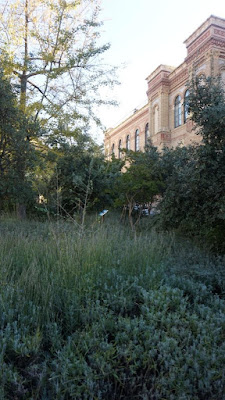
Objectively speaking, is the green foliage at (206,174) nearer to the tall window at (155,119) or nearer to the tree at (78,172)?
the tree at (78,172)

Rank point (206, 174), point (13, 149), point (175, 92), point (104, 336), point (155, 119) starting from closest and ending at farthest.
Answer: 1. point (104, 336)
2. point (206, 174)
3. point (13, 149)
4. point (175, 92)
5. point (155, 119)

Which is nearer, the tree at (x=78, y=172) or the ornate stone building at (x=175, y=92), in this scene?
the tree at (x=78, y=172)

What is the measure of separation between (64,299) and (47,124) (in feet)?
31.0

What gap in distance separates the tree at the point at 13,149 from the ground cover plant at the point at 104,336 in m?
4.85

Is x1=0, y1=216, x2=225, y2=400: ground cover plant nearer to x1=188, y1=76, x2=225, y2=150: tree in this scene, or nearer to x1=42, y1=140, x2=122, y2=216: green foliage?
x1=188, y1=76, x2=225, y2=150: tree

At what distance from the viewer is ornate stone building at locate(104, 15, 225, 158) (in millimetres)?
18578

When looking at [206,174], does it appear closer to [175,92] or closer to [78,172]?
[78,172]

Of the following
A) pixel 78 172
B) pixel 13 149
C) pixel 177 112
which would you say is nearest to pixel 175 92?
pixel 177 112

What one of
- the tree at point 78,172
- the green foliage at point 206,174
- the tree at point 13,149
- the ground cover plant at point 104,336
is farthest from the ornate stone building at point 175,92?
the ground cover plant at point 104,336

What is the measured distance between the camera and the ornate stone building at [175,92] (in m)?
18.6

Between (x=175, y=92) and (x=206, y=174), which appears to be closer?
(x=206, y=174)

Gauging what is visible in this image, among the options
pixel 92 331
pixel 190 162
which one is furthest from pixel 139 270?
pixel 190 162

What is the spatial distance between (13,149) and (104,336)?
6.66 m

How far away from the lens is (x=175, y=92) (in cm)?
2355
